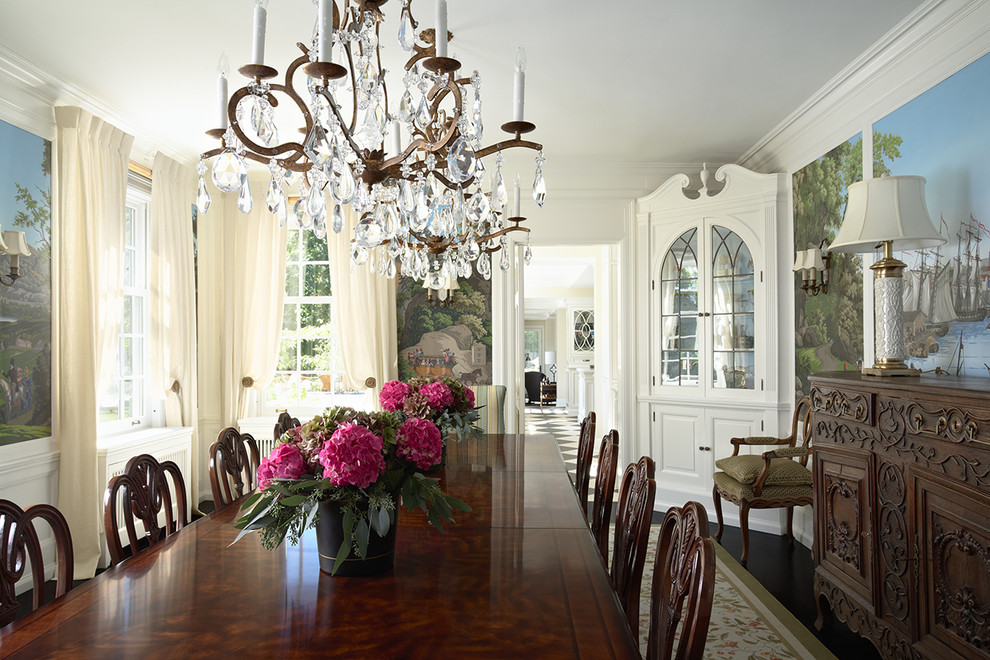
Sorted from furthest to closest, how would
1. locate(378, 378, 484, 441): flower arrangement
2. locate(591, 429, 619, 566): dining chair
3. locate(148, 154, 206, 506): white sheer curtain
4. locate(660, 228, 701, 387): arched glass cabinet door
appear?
locate(660, 228, 701, 387): arched glass cabinet door
locate(148, 154, 206, 506): white sheer curtain
locate(378, 378, 484, 441): flower arrangement
locate(591, 429, 619, 566): dining chair

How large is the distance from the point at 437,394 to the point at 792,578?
7.71ft

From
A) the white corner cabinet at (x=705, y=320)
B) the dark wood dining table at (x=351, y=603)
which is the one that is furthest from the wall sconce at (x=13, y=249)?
the white corner cabinet at (x=705, y=320)

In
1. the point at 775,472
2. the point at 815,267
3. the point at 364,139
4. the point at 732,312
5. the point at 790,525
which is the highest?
the point at 364,139

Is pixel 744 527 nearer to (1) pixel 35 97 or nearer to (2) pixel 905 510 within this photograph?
(2) pixel 905 510

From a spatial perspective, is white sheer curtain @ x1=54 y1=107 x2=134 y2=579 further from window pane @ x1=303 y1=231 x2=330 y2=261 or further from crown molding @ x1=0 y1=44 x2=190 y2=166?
window pane @ x1=303 y1=231 x2=330 y2=261

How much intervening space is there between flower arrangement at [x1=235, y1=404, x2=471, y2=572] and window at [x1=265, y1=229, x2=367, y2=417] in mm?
4197

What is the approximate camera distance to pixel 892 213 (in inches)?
107

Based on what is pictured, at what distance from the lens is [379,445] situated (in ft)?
5.08

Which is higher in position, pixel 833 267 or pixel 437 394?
pixel 833 267

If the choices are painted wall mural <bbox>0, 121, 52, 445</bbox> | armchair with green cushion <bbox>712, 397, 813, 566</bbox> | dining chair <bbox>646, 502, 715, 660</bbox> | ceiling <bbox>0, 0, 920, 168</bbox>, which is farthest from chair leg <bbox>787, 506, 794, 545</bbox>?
painted wall mural <bbox>0, 121, 52, 445</bbox>

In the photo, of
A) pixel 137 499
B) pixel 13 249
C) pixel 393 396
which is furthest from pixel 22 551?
pixel 13 249

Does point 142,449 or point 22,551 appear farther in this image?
point 142,449

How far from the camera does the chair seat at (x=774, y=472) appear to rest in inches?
155

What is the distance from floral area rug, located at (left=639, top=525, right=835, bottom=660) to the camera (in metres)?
2.85
